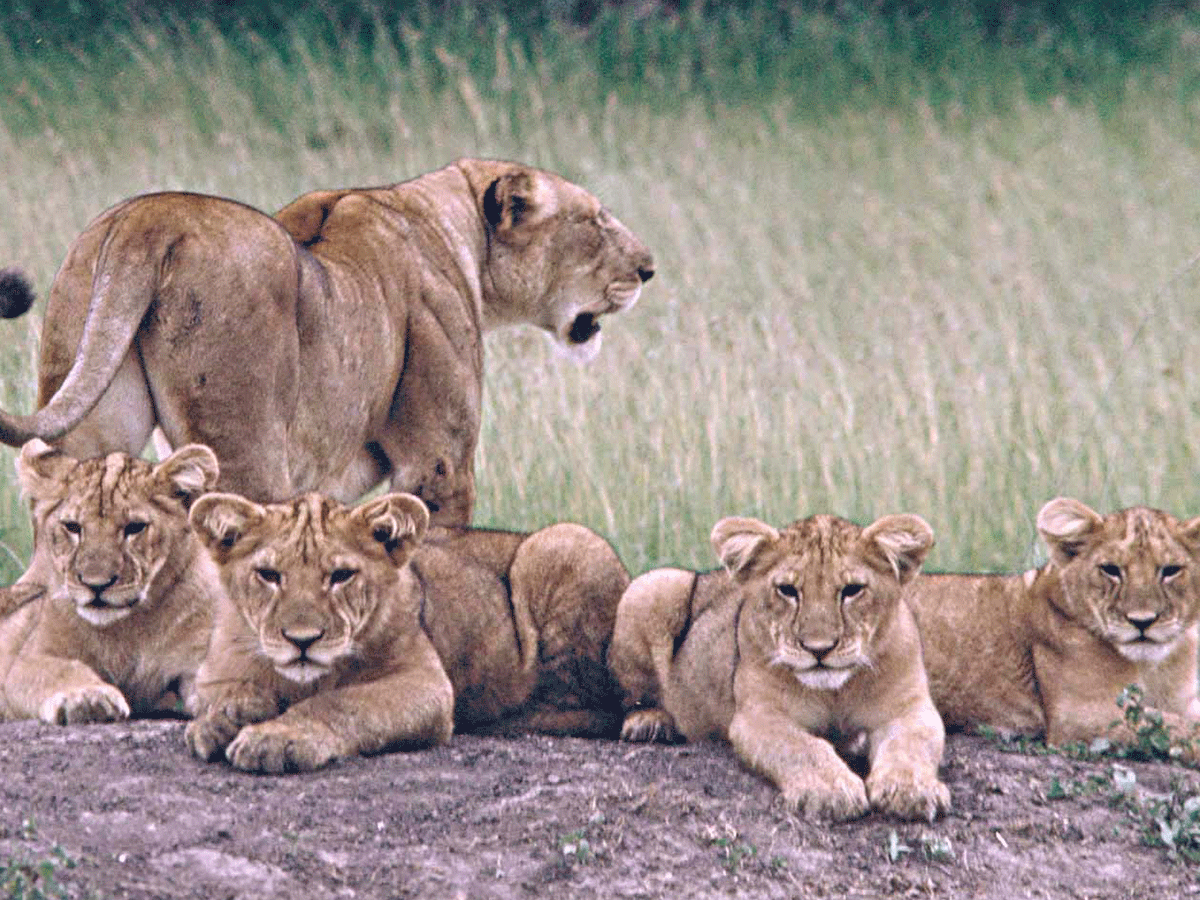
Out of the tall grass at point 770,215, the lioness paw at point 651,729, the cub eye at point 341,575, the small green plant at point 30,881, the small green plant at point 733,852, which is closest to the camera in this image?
the small green plant at point 30,881

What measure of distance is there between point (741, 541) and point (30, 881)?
1926mm

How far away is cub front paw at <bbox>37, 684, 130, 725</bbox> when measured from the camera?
5.40 m

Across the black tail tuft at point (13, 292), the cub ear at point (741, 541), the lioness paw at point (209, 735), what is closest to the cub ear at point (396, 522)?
the lioness paw at point (209, 735)

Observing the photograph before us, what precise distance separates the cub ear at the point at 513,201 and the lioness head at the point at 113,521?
2.01m

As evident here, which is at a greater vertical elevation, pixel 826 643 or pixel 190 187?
pixel 190 187

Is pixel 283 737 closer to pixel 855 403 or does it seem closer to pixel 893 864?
pixel 893 864

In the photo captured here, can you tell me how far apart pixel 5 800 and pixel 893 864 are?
1806 millimetres

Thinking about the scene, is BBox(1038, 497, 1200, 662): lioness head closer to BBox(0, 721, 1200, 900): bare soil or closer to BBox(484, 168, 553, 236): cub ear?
BBox(0, 721, 1200, 900): bare soil

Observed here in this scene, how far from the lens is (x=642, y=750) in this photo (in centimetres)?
553

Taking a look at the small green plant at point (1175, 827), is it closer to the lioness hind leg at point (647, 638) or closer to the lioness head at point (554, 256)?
the lioness hind leg at point (647, 638)

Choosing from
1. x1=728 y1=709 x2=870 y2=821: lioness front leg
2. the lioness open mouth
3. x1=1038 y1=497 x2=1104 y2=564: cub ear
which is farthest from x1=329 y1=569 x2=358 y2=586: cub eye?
the lioness open mouth

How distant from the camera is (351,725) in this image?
16.9 feet

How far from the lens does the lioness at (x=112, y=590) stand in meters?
5.43

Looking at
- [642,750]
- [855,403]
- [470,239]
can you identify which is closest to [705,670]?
[642,750]
